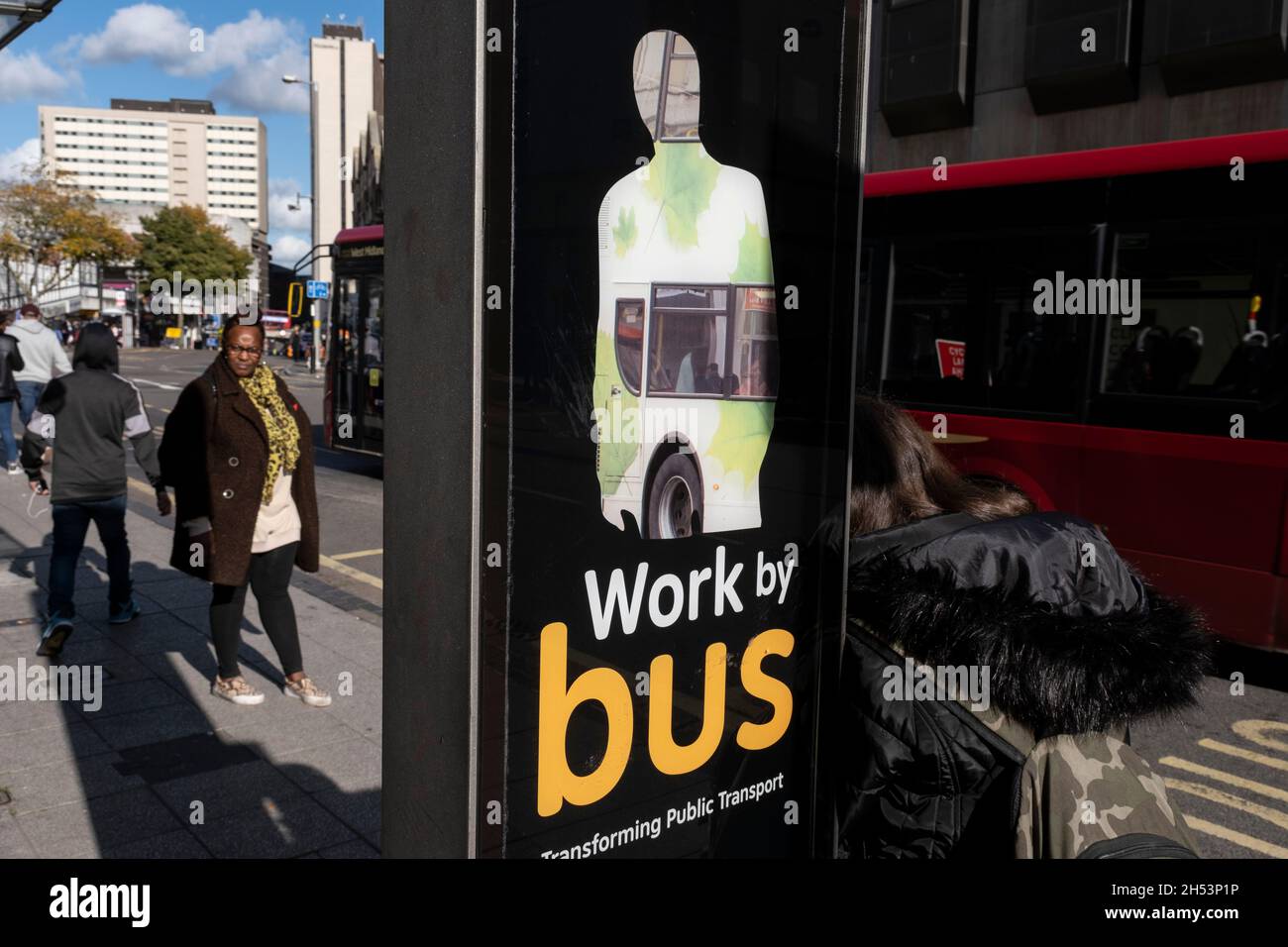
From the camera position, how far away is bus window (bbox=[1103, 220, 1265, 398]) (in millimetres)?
6684

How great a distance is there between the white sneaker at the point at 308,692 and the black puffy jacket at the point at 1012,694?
410cm

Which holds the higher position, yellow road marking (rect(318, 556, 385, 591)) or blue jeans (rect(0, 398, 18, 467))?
blue jeans (rect(0, 398, 18, 467))

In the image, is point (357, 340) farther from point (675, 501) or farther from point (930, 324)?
point (675, 501)

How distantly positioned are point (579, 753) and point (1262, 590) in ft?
19.8

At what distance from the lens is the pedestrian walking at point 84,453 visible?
6.04m

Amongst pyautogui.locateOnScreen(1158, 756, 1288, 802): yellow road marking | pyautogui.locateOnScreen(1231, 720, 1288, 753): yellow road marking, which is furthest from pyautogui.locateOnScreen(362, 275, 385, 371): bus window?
pyautogui.locateOnScreen(1158, 756, 1288, 802): yellow road marking

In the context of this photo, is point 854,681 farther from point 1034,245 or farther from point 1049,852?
point 1034,245

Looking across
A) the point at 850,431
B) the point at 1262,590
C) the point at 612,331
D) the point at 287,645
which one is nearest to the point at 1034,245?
the point at 1262,590

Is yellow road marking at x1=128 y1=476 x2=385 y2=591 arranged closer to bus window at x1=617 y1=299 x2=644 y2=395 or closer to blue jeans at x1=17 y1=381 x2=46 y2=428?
blue jeans at x1=17 y1=381 x2=46 y2=428

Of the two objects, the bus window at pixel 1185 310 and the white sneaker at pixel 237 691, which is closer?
the white sneaker at pixel 237 691

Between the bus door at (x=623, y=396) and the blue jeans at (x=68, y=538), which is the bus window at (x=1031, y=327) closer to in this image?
the blue jeans at (x=68, y=538)

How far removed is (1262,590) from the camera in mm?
6426

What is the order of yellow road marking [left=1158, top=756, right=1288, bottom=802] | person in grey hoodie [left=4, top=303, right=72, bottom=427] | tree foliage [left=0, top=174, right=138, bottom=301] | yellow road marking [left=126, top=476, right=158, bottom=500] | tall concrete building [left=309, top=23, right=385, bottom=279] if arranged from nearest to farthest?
yellow road marking [left=1158, top=756, right=1288, bottom=802]
yellow road marking [left=126, top=476, right=158, bottom=500]
person in grey hoodie [left=4, top=303, right=72, bottom=427]
tree foliage [left=0, top=174, right=138, bottom=301]
tall concrete building [left=309, top=23, right=385, bottom=279]

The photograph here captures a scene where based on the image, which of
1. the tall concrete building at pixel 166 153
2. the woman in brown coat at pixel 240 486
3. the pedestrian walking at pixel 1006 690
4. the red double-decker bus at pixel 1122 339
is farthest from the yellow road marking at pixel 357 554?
the tall concrete building at pixel 166 153
